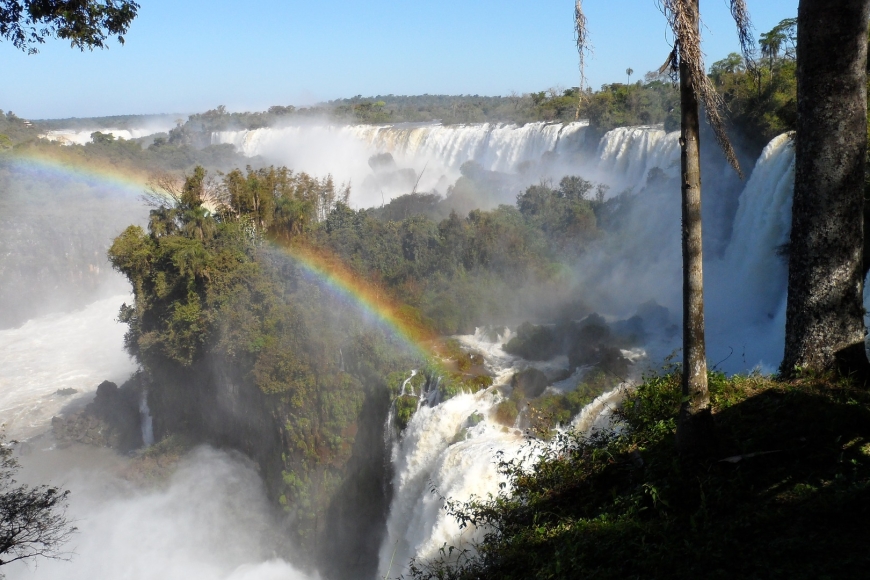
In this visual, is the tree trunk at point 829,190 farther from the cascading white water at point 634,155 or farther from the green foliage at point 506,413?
the cascading white water at point 634,155

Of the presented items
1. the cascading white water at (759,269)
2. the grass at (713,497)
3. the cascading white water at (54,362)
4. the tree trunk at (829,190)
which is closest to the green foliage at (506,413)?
the cascading white water at (759,269)

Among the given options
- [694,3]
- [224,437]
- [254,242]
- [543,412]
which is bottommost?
[224,437]

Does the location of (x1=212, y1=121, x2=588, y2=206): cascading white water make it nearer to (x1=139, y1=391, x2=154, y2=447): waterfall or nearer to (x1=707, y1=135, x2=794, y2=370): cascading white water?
(x1=707, y1=135, x2=794, y2=370): cascading white water

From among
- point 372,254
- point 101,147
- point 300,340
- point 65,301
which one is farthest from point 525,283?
point 101,147

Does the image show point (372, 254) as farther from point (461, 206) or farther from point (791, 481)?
point (791, 481)

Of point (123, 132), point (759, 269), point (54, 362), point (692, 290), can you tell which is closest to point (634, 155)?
point (759, 269)

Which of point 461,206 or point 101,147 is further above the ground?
point 101,147

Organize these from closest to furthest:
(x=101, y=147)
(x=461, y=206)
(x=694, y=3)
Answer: (x=694, y=3) → (x=461, y=206) → (x=101, y=147)
